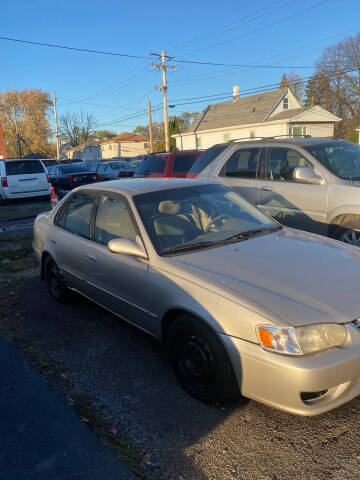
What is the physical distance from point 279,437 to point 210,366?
610mm

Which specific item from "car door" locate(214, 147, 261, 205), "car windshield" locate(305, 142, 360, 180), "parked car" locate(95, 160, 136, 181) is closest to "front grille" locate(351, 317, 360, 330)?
"car windshield" locate(305, 142, 360, 180)

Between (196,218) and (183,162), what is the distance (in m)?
7.47

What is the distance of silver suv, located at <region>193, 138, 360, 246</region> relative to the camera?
562 cm

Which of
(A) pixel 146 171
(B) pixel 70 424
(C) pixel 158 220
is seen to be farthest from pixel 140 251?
(A) pixel 146 171

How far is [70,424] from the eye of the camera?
2.78 meters

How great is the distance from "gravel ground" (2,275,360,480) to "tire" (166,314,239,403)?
12 centimetres

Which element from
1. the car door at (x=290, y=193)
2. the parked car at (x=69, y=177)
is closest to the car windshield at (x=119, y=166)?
the parked car at (x=69, y=177)

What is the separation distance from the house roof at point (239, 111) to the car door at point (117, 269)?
114 feet

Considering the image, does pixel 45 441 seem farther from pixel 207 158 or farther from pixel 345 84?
pixel 345 84

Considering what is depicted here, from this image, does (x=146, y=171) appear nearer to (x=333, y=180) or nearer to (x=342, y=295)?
(x=333, y=180)

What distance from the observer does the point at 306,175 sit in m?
5.71

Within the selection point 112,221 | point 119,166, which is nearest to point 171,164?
point 112,221

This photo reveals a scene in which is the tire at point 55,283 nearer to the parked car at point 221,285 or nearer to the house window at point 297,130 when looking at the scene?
the parked car at point 221,285

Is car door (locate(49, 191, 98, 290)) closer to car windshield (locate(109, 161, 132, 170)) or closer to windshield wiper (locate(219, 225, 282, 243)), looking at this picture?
windshield wiper (locate(219, 225, 282, 243))
